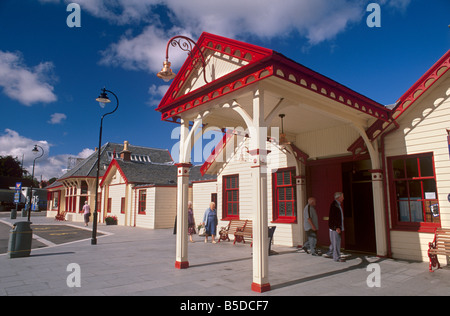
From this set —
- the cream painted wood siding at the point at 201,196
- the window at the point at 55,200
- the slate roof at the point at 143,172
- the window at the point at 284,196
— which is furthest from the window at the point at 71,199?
the window at the point at 284,196

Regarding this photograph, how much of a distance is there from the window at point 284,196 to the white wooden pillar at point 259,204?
18.2 ft

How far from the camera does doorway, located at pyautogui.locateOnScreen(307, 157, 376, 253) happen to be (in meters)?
9.77

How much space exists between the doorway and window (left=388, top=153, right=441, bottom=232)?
1529 millimetres

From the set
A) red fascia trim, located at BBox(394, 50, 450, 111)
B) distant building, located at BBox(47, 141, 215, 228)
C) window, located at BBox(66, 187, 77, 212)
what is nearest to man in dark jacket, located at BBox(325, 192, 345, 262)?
red fascia trim, located at BBox(394, 50, 450, 111)

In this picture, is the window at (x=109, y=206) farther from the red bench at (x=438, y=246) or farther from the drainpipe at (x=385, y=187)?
the red bench at (x=438, y=246)

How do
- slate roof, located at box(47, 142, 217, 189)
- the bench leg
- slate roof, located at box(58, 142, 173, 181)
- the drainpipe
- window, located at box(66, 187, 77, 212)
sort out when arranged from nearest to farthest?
1. the bench leg
2. the drainpipe
3. slate roof, located at box(47, 142, 217, 189)
4. slate roof, located at box(58, 142, 173, 181)
5. window, located at box(66, 187, 77, 212)

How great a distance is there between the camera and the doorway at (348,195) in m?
9.77

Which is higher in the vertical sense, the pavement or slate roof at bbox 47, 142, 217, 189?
slate roof at bbox 47, 142, 217, 189

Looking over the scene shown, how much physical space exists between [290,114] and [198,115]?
2.75 metres

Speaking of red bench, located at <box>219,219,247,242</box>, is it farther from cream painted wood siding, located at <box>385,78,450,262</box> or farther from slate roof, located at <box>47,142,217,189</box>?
slate roof, located at <box>47,142,217,189</box>

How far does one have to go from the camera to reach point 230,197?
12938mm

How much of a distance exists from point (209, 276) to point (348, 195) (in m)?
6.33

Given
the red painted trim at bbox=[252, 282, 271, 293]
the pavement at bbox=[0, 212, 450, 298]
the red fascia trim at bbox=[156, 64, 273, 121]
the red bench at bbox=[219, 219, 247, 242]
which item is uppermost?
the red fascia trim at bbox=[156, 64, 273, 121]
